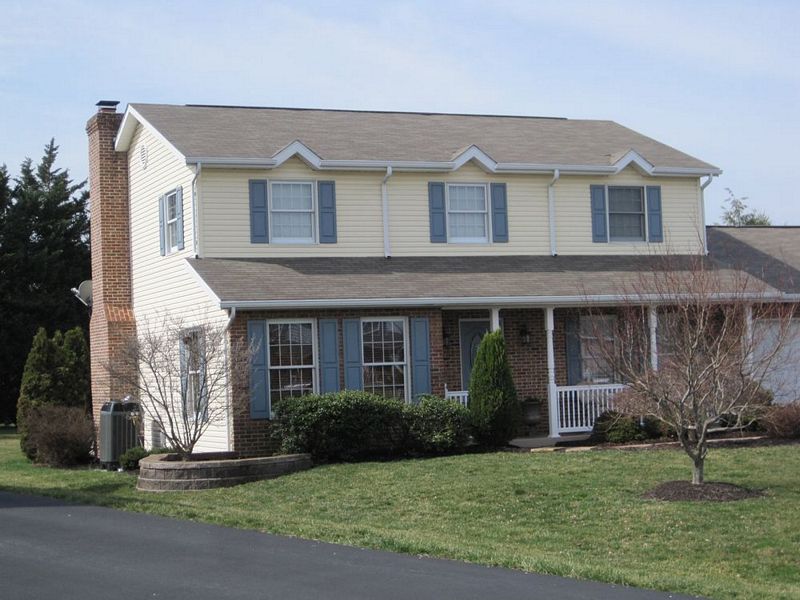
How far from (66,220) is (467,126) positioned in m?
25.3

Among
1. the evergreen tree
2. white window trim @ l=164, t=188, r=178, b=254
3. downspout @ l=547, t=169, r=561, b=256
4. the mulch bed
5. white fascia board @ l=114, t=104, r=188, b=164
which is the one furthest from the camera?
the evergreen tree

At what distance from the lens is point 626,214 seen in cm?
2538

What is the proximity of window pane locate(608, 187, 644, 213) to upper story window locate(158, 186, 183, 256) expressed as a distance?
9032mm

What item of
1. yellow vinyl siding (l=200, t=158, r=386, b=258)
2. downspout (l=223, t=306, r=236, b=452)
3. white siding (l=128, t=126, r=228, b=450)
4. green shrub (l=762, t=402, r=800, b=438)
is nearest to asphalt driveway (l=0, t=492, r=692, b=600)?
downspout (l=223, t=306, r=236, b=452)

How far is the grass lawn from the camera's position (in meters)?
11.8

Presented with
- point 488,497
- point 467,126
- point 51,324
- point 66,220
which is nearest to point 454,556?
point 488,497

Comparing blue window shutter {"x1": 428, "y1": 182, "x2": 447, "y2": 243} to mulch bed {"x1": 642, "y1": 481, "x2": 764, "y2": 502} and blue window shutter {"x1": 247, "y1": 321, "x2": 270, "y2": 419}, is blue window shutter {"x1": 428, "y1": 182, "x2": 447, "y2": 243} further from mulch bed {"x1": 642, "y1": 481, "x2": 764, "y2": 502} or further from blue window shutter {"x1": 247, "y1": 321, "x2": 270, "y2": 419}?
mulch bed {"x1": 642, "y1": 481, "x2": 764, "y2": 502}

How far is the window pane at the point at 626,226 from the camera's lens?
25312 millimetres

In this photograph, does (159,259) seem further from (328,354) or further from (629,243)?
(629,243)

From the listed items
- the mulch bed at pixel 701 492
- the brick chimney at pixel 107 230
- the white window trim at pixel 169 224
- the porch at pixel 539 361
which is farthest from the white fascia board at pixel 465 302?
the brick chimney at pixel 107 230

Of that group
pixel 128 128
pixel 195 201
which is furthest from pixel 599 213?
pixel 128 128

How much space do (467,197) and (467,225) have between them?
58 cm

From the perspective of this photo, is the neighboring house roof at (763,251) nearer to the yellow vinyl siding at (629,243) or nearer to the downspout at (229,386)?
the yellow vinyl siding at (629,243)

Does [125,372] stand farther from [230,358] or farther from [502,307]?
[502,307]
